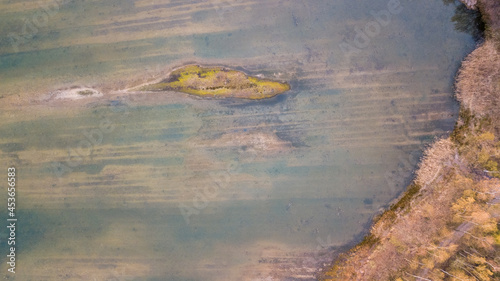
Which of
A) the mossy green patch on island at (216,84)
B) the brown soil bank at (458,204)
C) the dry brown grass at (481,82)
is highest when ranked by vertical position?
the mossy green patch on island at (216,84)

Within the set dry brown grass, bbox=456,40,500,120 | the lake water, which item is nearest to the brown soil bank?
dry brown grass, bbox=456,40,500,120

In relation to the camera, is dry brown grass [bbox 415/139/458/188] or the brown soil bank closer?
the brown soil bank

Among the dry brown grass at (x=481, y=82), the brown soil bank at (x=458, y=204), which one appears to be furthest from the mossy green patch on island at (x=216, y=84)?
the dry brown grass at (x=481, y=82)

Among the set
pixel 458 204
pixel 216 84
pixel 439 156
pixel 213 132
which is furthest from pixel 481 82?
pixel 213 132

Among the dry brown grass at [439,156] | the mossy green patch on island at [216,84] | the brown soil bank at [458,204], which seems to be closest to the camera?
the brown soil bank at [458,204]

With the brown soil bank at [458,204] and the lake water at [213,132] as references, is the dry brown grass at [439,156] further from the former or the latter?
the lake water at [213,132]

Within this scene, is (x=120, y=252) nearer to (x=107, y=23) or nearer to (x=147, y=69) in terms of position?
(x=147, y=69)

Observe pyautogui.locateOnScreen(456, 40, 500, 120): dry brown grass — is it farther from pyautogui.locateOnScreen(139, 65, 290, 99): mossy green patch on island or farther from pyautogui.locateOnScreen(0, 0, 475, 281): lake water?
pyautogui.locateOnScreen(139, 65, 290, 99): mossy green patch on island

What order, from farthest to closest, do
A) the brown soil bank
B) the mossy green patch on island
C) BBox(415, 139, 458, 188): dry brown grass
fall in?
the mossy green patch on island, BBox(415, 139, 458, 188): dry brown grass, the brown soil bank
